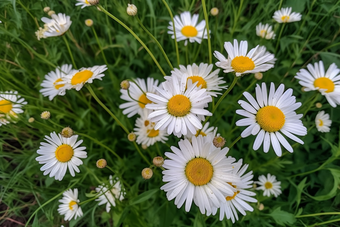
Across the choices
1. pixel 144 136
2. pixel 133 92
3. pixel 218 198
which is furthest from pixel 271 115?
pixel 133 92

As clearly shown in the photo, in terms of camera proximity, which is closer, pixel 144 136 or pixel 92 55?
pixel 144 136

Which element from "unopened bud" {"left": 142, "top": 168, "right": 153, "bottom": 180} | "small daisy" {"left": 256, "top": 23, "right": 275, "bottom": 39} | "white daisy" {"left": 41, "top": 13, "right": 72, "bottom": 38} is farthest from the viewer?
"small daisy" {"left": 256, "top": 23, "right": 275, "bottom": 39}

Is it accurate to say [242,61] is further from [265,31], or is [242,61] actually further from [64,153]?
[64,153]

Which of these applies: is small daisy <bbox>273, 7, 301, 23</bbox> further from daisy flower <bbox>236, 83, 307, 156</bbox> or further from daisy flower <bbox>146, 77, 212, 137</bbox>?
daisy flower <bbox>146, 77, 212, 137</bbox>

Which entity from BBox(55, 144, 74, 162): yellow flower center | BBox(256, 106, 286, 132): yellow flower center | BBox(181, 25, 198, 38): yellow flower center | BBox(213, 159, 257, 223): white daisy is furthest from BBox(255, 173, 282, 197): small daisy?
BBox(55, 144, 74, 162): yellow flower center

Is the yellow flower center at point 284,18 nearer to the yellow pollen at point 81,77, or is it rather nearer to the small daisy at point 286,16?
the small daisy at point 286,16

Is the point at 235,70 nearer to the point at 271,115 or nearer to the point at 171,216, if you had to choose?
the point at 271,115
